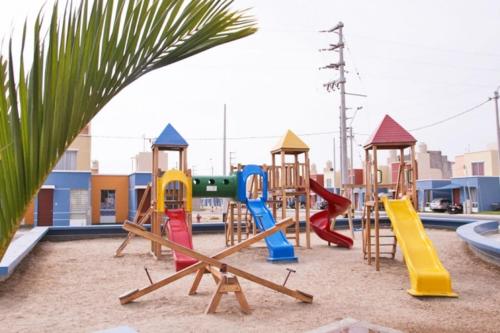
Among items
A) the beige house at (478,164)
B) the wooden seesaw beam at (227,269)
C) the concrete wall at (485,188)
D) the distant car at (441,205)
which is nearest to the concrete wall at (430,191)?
the distant car at (441,205)

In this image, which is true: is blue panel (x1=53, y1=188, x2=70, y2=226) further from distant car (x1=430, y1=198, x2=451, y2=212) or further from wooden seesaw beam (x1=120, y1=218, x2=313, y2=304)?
distant car (x1=430, y1=198, x2=451, y2=212)

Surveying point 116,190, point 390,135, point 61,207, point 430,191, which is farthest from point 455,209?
point 61,207

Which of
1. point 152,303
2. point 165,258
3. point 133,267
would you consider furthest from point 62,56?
point 165,258

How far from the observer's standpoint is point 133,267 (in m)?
9.21

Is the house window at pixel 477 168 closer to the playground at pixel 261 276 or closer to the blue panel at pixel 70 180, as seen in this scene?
the playground at pixel 261 276

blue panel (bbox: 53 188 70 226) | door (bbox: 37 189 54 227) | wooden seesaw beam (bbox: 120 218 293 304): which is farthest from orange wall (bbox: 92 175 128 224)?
wooden seesaw beam (bbox: 120 218 293 304)

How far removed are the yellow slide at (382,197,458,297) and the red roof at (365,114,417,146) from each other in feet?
4.69

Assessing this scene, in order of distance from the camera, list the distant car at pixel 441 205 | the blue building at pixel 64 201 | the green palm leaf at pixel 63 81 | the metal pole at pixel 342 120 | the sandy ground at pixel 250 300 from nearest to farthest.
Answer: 1. the green palm leaf at pixel 63 81
2. the sandy ground at pixel 250 300
3. the blue building at pixel 64 201
4. the metal pole at pixel 342 120
5. the distant car at pixel 441 205

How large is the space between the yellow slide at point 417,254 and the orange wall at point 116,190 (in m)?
20.4

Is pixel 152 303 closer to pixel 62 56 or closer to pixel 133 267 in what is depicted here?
pixel 133 267

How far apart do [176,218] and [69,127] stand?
9.47 metres

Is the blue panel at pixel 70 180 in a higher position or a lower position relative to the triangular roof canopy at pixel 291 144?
lower

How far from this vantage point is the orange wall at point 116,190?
25891 millimetres

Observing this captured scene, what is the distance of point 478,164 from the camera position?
4181 cm
